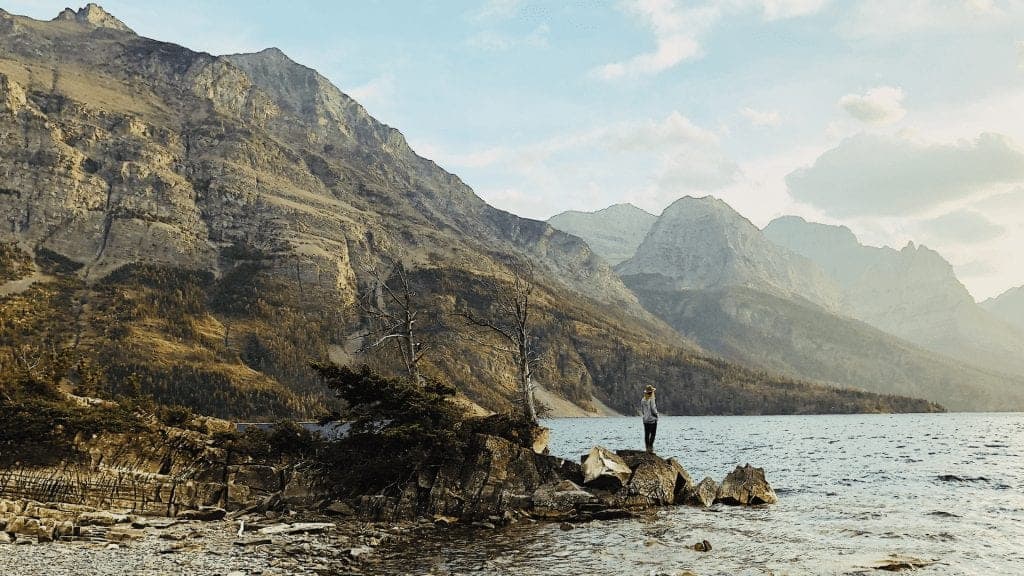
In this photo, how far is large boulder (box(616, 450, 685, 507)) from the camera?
1191 inches

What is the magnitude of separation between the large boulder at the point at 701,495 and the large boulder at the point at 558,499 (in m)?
5.43

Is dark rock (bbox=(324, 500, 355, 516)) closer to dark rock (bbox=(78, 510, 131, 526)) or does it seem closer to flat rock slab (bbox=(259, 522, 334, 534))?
flat rock slab (bbox=(259, 522, 334, 534))

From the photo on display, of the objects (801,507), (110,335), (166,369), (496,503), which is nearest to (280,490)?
(496,503)

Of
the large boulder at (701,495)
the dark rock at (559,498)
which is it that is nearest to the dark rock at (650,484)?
the large boulder at (701,495)

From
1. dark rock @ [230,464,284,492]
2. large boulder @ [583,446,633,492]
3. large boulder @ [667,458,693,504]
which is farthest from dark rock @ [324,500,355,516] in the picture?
large boulder @ [667,458,693,504]

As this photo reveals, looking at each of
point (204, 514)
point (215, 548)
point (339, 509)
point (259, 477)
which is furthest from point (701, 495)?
point (204, 514)

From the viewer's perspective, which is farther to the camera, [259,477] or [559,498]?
[259,477]

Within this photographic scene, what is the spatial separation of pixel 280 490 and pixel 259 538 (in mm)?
9882

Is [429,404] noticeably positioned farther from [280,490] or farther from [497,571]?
[497,571]

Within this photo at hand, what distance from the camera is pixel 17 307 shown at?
19200 cm

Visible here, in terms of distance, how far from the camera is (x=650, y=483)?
30.9 m

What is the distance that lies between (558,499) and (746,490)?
9.99 metres

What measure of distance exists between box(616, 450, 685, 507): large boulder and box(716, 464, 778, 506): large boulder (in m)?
2.55

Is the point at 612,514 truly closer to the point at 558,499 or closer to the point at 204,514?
the point at 558,499
